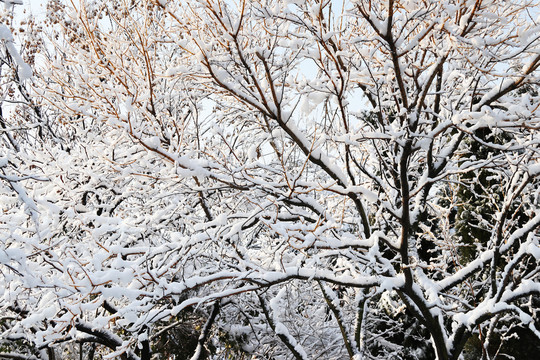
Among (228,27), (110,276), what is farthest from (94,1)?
(110,276)

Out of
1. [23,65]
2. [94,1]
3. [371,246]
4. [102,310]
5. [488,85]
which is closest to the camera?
[23,65]

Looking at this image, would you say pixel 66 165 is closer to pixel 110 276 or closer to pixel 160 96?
pixel 160 96

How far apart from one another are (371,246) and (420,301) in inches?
35.1

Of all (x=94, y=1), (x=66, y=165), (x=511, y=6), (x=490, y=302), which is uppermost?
(x=94, y=1)

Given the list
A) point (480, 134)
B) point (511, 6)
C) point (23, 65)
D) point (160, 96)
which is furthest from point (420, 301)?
point (480, 134)

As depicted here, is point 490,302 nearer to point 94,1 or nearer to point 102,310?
point 102,310

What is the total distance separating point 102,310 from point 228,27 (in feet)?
15.9

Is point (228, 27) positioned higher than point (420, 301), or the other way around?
point (228, 27)

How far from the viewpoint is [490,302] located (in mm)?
3693

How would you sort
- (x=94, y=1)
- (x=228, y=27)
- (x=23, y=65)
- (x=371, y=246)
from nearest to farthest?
(x=23, y=65) → (x=228, y=27) → (x=371, y=246) → (x=94, y=1)

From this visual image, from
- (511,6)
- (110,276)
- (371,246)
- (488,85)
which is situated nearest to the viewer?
(110,276)

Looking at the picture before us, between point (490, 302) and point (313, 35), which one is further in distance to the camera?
point (490, 302)

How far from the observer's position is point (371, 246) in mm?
3830

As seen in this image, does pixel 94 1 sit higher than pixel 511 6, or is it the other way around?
pixel 94 1
